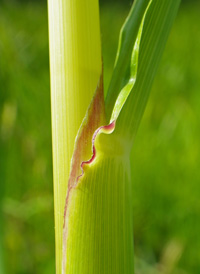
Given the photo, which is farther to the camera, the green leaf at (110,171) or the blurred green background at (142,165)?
the blurred green background at (142,165)

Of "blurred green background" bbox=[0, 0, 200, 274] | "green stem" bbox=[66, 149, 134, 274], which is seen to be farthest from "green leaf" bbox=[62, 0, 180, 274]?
"blurred green background" bbox=[0, 0, 200, 274]

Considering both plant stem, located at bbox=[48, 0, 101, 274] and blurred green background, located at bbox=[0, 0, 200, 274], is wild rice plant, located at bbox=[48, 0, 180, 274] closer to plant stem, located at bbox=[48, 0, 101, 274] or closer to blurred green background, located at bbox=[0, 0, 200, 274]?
plant stem, located at bbox=[48, 0, 101, 274]

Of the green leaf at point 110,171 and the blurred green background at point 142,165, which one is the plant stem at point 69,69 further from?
the blurred green background at point 142,165

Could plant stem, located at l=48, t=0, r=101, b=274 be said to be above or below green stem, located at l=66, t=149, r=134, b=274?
above

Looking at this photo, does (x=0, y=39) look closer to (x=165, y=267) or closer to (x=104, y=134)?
(x=165, y=267)

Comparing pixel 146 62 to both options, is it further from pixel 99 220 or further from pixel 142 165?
pixel 142 165

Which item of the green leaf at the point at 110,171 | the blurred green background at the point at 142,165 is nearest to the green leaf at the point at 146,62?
the green leaf at the point at 110,171
